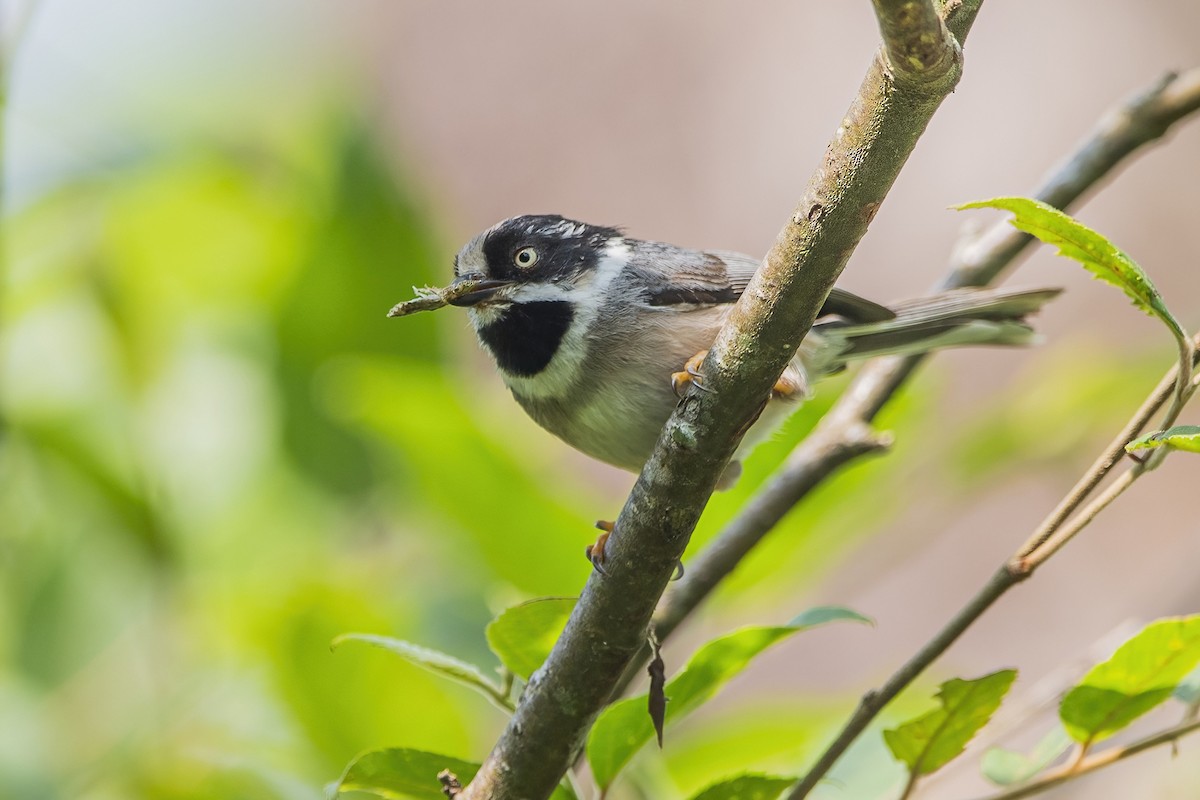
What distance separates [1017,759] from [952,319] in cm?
187

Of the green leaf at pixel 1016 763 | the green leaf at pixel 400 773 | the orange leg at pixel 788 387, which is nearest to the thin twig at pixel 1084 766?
the green leaf at pixel 1016 763

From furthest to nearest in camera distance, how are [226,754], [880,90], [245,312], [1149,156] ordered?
1. [1149,156]
2. [245,312]
3. [226,754]
4. [880,90]

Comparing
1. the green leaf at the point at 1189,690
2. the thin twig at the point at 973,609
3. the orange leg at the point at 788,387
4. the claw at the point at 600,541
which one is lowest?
the green leaf at the point at 1189,690

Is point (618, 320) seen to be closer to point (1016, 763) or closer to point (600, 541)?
point (600, 541)

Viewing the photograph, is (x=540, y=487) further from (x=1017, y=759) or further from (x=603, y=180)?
(x=603, y=180)

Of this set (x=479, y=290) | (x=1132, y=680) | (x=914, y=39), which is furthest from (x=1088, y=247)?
(x=479, y=290)

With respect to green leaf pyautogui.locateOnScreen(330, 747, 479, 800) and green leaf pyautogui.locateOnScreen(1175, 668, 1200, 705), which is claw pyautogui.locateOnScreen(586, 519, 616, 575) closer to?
green leaf pyautogui.locateOnScreen(330, 747, 479, 800)

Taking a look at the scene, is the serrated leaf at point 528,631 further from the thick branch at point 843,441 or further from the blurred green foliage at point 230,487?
the blurred green foliage at point 230,487

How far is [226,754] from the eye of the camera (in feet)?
10.3

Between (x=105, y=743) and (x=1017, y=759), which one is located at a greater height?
(x=105, y=743)

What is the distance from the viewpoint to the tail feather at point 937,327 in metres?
3.58

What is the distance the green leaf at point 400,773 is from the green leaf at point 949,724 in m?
0.73

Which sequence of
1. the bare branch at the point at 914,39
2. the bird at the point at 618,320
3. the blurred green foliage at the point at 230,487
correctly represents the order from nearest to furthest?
the bare branch at the point at 914,39, the blurred green foliage at the point at 230,487, the bird at the point at 618,320

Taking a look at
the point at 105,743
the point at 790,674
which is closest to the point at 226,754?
the point at 105,743
